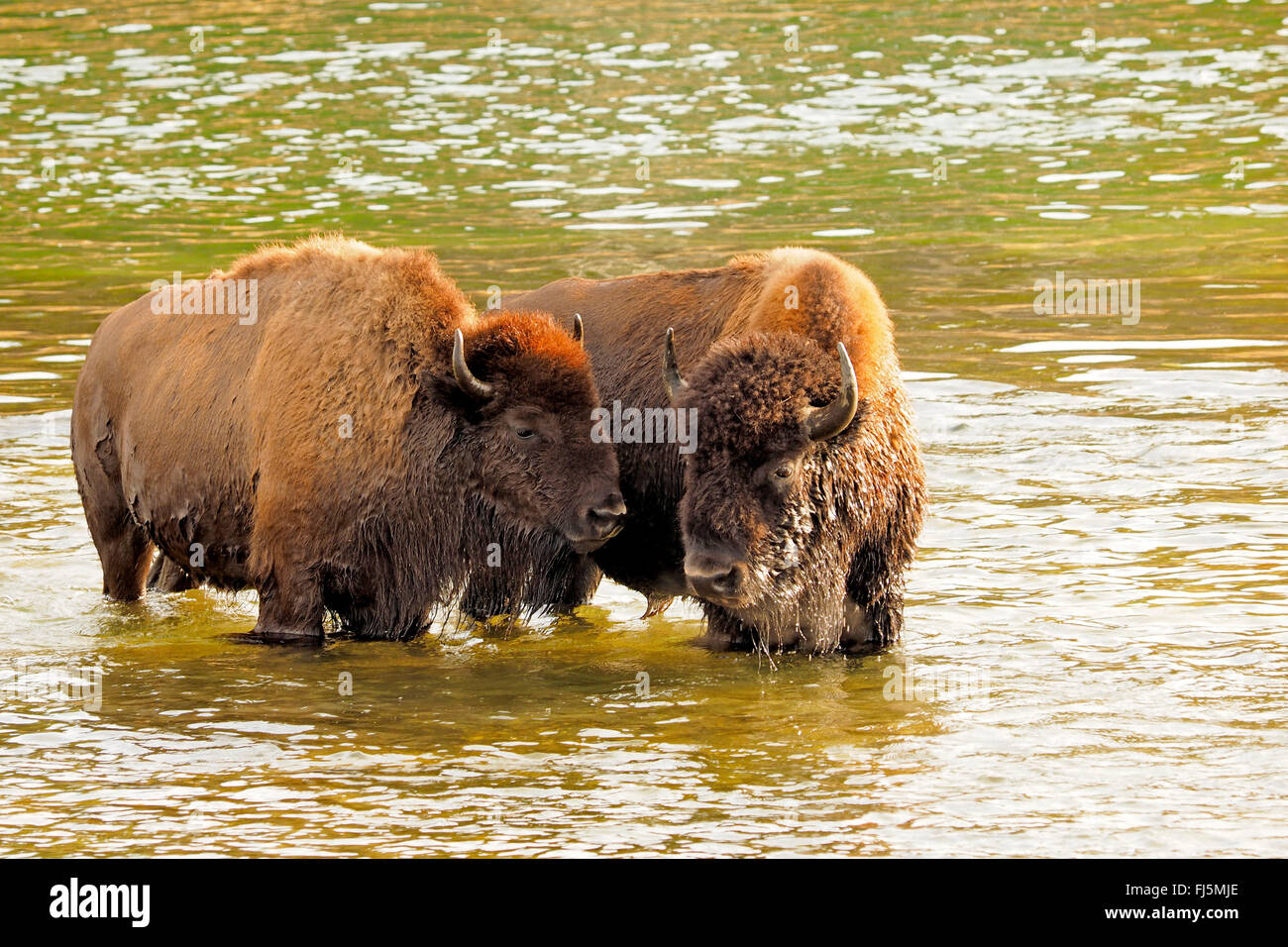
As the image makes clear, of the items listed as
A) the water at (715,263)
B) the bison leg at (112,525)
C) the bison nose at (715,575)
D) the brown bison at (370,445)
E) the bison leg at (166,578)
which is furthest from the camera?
the bison leg at (166,578)

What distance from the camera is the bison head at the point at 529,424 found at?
8734 millimetres

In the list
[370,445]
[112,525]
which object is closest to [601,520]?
[370,445]

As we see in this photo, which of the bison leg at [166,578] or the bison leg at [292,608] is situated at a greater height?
the bison leg at [292,608]

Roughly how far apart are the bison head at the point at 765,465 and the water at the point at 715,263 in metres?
0.59

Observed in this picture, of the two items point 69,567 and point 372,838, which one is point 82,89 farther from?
point 372,838

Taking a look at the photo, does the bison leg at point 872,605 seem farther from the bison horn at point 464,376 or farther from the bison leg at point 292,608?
the bison leg at point 292,608

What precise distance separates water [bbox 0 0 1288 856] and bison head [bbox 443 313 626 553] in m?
0.83

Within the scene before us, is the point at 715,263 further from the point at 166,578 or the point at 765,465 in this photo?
the point at 765,465

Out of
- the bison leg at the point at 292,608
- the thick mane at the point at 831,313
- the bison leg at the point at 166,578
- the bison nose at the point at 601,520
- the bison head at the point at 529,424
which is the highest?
the thick mane at the point at 831,313

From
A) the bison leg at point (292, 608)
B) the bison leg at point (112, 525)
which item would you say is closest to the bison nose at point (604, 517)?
the bison leg at point (292, 608)

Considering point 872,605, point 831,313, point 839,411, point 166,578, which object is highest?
point 831,313

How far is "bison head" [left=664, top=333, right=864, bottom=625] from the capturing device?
803 centimetres

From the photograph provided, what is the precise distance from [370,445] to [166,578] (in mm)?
2298

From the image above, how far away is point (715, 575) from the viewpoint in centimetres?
791
